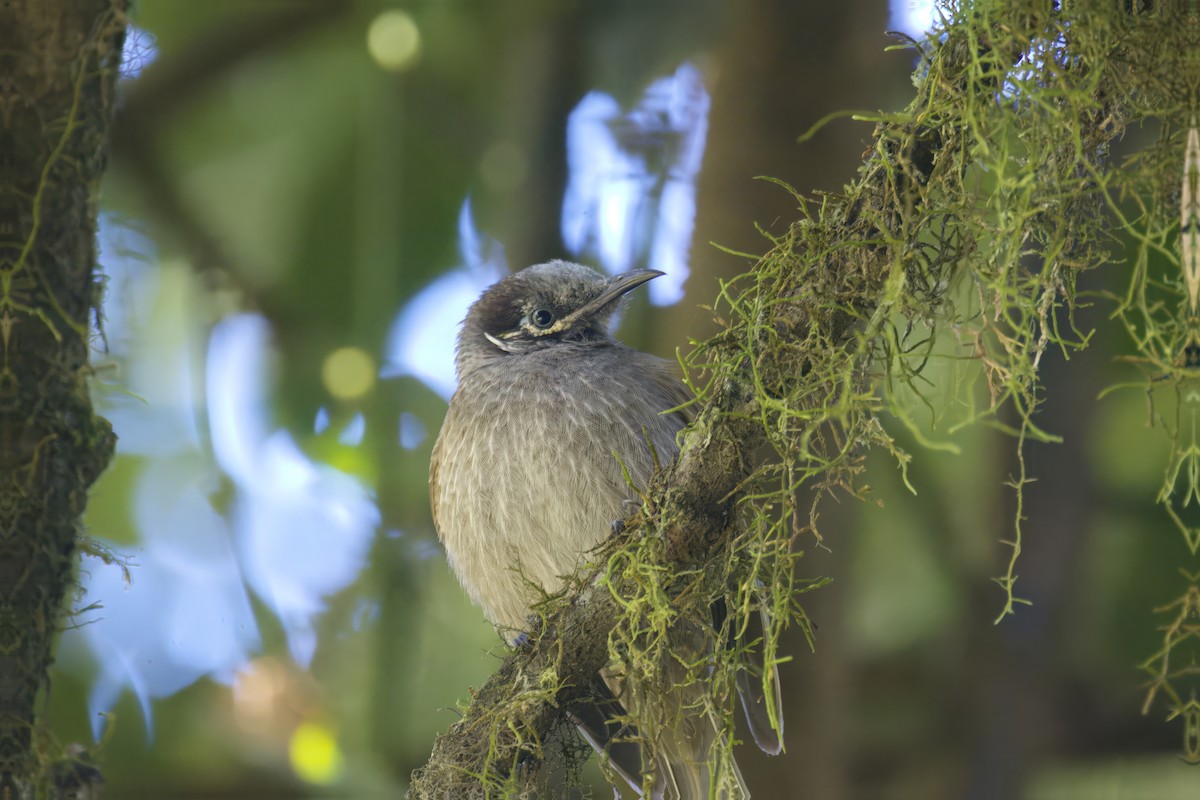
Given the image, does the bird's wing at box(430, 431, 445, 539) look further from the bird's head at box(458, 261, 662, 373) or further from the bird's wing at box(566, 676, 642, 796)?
the bird's wing at box(566, 676, 642, 796)

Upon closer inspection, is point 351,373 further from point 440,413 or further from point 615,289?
point 615,289

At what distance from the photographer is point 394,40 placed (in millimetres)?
7211

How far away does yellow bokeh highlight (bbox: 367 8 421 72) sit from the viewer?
7133 millimetres

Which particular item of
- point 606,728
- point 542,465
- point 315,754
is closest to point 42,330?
point 542,465

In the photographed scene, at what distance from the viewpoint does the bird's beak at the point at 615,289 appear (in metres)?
5.31

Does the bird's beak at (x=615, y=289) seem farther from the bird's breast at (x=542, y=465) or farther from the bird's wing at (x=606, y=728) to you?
the bird's wing at (x=606, y=728)

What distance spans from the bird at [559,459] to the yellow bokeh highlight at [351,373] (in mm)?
1344

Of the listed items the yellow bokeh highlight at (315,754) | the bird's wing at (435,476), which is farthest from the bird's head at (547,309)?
the yellow bokeh highlight at (315,754)

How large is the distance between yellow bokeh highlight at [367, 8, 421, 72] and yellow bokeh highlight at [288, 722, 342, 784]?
3.79m

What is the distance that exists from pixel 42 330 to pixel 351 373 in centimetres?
405

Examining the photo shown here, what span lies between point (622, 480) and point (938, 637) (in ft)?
11.4

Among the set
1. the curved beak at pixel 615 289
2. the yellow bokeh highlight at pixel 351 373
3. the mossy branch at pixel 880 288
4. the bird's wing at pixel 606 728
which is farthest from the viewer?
the yellow bokeh highlight at pixel 351 373

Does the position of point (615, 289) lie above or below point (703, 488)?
above

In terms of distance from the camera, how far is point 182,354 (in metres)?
7.04
